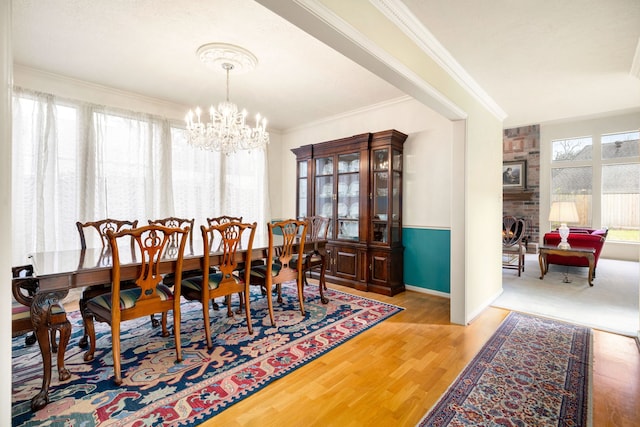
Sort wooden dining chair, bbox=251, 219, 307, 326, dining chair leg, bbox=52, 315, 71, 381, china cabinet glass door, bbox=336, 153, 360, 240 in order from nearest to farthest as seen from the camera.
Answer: dining chair leg, bbox=52, 315, 71, 381
wooden dining chair, bbox=251, 219, 307, 326
china cabinet glass door, bbox=336, 153, 360, 240

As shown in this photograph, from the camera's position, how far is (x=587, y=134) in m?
6.48

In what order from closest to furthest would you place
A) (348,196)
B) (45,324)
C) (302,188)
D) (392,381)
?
(45,324), (392,381), (348,196), (302,188)

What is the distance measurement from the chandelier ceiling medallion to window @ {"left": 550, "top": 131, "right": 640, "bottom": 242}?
23.7 ft

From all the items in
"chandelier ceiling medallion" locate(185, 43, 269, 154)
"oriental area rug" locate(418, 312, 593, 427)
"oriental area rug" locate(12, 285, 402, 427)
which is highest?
"chandelier ceiling medallion" locate(185, 43, 269, 154)

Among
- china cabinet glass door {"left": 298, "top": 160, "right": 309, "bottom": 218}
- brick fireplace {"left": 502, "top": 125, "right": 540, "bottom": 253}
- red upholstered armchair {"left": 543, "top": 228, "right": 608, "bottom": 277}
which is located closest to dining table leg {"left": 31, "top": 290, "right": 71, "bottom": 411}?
china cabinet glass door {"left": 298, "top": 160, "right": 309, "bottom": 218}

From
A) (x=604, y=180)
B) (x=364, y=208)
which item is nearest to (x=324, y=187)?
(x=364, y=208)

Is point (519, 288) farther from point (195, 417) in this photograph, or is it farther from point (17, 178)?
point (17, 178)

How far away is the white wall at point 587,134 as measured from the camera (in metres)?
6.05

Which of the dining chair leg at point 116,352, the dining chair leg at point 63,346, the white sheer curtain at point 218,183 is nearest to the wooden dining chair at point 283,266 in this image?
the dining chair leg at point 116,352

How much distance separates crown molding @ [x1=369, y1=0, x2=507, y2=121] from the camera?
1.95 meters

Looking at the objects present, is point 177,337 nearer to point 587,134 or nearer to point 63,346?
point 63,346

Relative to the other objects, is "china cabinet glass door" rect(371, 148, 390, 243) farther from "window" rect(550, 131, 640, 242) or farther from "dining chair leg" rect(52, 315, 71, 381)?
"window" rect(550, 131, 640, 242)

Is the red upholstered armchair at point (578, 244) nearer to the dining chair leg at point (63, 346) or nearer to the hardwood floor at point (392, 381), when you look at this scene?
the hardwood floor at point (392, 381)

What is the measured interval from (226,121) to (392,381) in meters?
2.77
